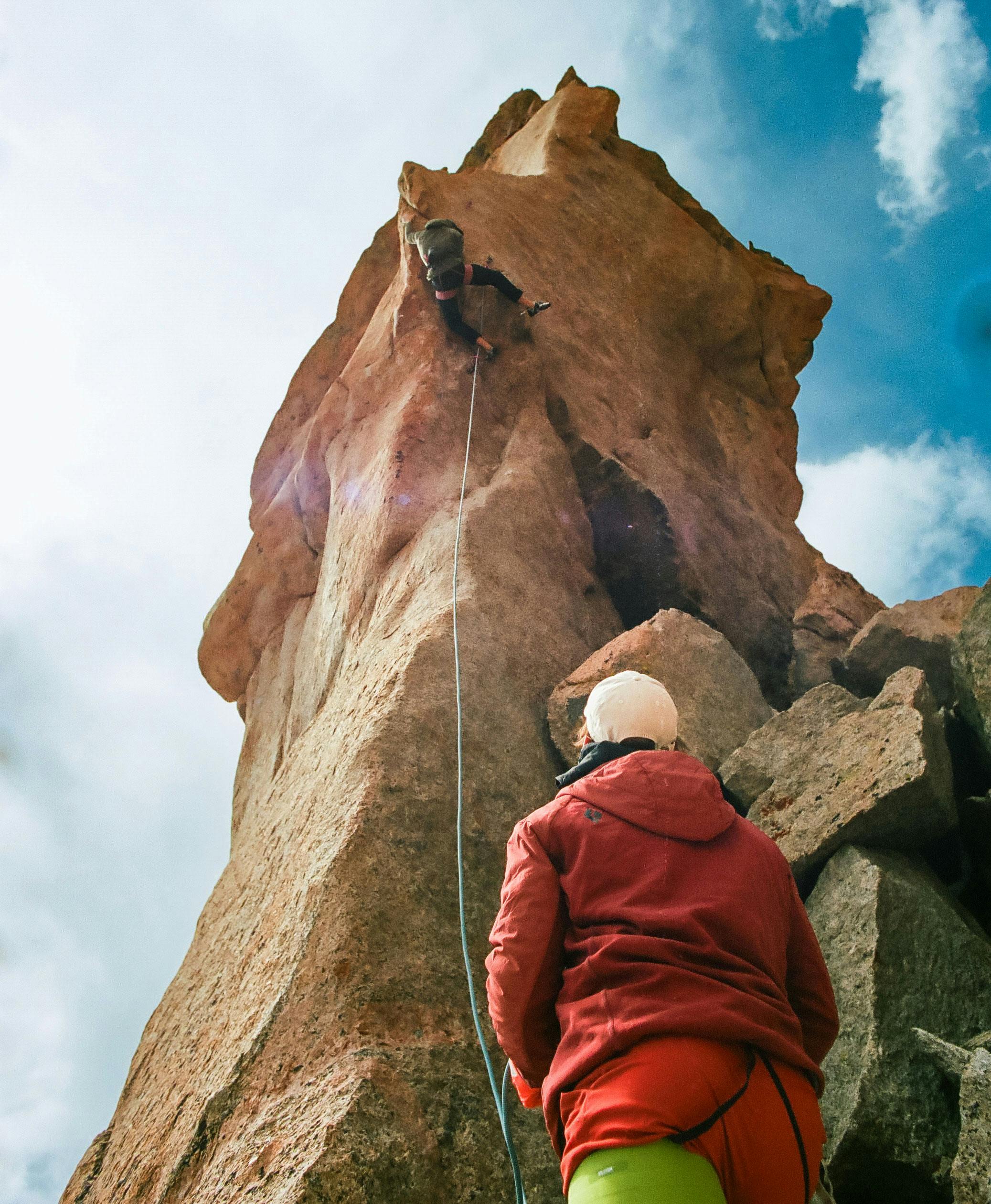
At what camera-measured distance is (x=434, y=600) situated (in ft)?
16.7

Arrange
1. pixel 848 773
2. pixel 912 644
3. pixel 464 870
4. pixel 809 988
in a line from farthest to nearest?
pixel 912 644 → pixel 848 773 → pixel 464 870 → pixel 809 988

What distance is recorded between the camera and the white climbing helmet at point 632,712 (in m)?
2.56

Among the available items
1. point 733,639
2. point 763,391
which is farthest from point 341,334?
point 733,639

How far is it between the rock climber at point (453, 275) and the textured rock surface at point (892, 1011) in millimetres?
5585

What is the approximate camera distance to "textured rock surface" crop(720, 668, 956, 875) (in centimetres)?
348

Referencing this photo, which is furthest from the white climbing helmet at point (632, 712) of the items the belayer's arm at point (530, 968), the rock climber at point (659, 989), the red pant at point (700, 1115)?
the red pant at point (700, 1115)

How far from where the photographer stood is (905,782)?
3.42 m

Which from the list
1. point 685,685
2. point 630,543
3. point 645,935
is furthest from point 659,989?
point 630,543

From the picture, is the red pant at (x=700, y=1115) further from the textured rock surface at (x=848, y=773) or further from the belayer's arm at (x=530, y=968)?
the textured rock surface at (x=848, y=773)

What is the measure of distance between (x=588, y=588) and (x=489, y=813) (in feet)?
9.43

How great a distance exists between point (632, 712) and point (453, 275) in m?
5.79

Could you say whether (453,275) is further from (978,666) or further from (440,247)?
(978,666)

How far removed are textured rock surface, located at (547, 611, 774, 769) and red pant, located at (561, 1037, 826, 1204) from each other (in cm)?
238

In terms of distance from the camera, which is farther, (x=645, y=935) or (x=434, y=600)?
(x=434, y=600)
